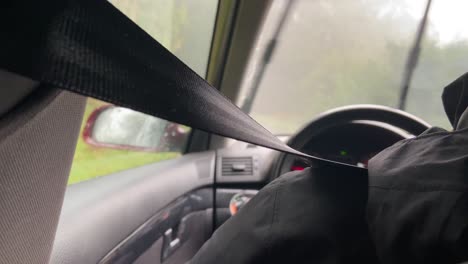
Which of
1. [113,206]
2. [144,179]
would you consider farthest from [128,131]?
[113,206]

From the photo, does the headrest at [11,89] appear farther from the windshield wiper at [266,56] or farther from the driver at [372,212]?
the windshield wiper at [266,56]

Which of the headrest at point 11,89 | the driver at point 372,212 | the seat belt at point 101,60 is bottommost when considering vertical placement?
the driver at point 372,212

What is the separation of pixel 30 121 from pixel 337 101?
1.85 meters

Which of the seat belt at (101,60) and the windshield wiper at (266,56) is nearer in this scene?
the seat belt at (101,60)

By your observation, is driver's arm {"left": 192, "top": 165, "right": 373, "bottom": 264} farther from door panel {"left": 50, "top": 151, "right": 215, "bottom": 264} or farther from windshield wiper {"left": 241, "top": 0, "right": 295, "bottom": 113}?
windshield wiper {"left": 241, "top": 0, "right": 295, "bottom": 113}

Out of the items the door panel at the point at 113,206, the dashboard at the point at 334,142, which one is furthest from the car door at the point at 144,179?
the dashboard at the point at 334,142

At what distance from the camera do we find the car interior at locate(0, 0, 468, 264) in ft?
1.45

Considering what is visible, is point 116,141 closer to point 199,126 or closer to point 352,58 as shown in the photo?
point 199,126

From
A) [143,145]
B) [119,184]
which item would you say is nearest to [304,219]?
[119,184]

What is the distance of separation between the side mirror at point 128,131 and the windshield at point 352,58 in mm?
390

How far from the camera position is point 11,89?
15.4 inches

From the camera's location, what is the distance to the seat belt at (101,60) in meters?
0.31

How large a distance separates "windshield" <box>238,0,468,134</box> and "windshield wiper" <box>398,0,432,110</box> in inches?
0.7

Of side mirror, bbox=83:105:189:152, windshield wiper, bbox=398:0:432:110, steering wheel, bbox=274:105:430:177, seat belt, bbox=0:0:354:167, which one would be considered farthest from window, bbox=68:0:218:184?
windshield wiper, bbox=398:0:432:110
